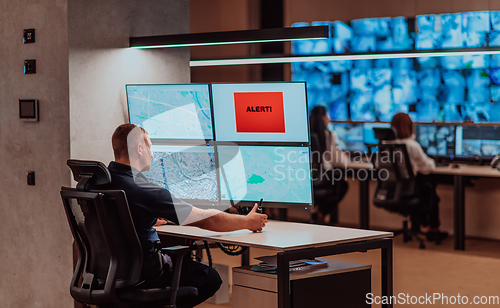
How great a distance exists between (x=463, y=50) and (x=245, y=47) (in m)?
5.23

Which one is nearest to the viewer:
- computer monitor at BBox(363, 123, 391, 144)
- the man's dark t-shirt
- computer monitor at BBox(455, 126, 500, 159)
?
the man's dark t-shirt

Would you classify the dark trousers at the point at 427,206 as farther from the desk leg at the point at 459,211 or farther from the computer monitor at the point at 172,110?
the computer monitor at the point at 172,110

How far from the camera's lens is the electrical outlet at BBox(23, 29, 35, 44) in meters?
3.90

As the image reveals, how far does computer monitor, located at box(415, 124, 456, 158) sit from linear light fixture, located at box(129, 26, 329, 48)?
12.1ft

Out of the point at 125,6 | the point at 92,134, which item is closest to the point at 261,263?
the point at 92,134

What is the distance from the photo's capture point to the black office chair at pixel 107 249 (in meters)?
2.79

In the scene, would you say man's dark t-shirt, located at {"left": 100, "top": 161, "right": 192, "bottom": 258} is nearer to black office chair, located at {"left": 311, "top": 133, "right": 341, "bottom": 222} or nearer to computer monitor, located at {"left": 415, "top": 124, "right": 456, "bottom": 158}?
black office chair, located at {"left": 311, "top": 133, "right": 341, "bottom": 222}

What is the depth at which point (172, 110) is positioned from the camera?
3.92 meters

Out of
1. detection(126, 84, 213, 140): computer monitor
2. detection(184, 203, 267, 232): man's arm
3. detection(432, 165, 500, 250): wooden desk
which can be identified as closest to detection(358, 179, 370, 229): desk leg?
detection(432, 165, 500, 250): wooden desk

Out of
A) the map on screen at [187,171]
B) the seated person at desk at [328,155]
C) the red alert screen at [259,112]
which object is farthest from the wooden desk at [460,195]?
the map on screen at [187,171]

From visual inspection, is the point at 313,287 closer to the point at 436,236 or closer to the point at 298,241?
the point at 298,241

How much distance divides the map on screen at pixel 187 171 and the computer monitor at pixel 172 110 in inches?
3.6

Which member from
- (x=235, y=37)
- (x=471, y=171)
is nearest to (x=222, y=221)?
(x=235, y=37)

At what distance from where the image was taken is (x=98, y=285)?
290 cm
